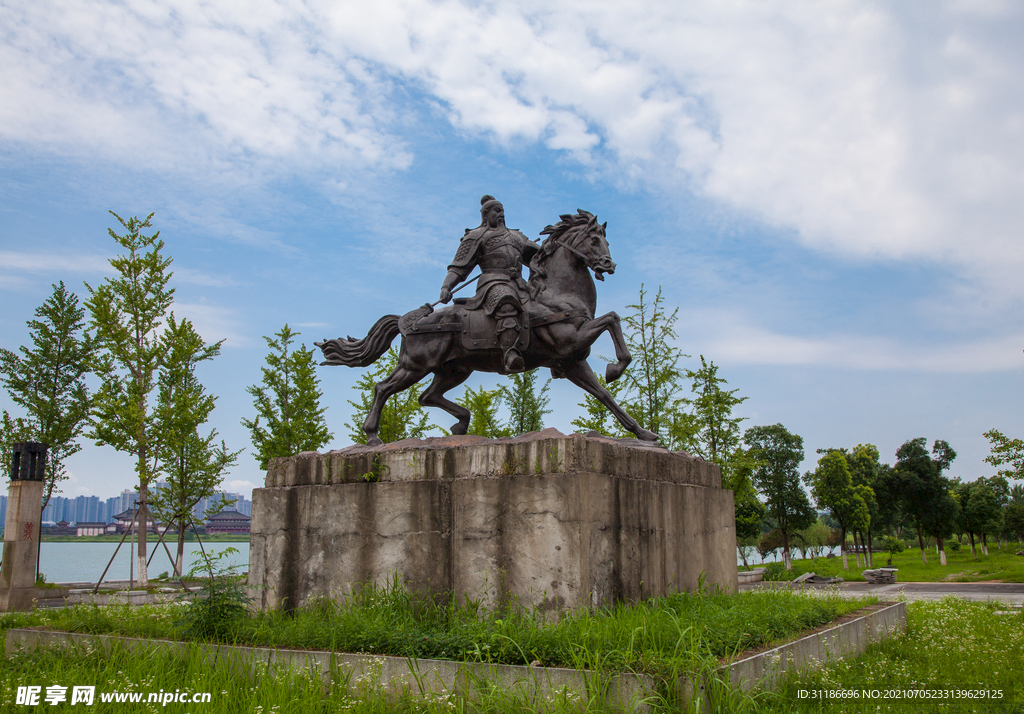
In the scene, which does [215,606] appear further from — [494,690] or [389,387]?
[494,690]

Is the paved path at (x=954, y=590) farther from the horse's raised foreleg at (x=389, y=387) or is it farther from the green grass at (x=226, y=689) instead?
the green grass at (x=226, y=689)

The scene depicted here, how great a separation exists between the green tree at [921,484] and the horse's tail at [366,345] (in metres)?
37.0

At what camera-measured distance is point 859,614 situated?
777 cm

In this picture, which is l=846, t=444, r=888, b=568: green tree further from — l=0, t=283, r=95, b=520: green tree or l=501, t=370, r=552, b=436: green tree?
l=0, t=283, r=95, b=520: green tree

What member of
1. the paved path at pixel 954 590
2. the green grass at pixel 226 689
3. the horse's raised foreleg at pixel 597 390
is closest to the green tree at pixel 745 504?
the paved path at pixel 954 590

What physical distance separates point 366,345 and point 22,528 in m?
11.8

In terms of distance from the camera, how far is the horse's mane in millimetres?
8414

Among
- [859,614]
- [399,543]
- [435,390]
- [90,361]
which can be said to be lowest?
[859,614]

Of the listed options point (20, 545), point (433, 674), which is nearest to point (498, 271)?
point (433, 674)

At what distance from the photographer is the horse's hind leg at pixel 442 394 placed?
8.76 metres

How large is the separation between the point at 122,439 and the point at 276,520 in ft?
49.0

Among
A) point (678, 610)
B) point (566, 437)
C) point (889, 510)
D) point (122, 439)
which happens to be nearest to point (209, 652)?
point (566, 437)

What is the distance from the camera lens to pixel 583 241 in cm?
827

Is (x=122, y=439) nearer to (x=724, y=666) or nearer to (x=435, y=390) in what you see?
(x=435, y=390)
